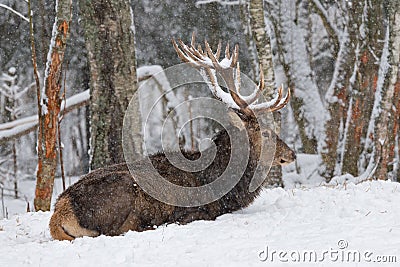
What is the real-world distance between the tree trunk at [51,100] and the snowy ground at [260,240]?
1.89 m

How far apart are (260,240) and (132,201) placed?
1.60 meters

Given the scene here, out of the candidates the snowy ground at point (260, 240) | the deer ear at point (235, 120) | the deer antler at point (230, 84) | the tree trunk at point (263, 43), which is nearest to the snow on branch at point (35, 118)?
the tree trunk at point (263, 43)

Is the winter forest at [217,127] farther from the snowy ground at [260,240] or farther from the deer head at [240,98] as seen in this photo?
the deer head at [240,98]

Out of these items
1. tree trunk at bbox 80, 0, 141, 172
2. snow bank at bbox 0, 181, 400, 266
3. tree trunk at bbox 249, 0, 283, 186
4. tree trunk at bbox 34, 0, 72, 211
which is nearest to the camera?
snow bank at bbox 0, 181, 400, 266

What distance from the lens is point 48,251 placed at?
468 centimetres

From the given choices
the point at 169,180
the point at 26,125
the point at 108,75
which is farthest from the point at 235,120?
the point at 26,125

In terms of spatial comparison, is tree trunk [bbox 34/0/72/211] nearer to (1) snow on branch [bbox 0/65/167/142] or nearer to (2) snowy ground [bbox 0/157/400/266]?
(2) snowy ground [bbox 0/157/400/266]

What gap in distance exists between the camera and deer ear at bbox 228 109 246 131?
21.2 feet

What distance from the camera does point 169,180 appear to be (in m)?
6.14

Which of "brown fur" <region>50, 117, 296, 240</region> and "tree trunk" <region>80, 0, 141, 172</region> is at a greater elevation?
"tree trunk" <region>80, 0, 141, 172</region>

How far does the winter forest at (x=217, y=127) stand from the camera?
4.54 meters

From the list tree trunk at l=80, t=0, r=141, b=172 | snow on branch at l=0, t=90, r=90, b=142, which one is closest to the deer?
tree trunk at l=80, t=0, r=141, b=172

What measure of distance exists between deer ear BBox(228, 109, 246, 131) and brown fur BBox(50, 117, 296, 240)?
7cm

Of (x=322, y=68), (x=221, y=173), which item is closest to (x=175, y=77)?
(x=322, y=68)
